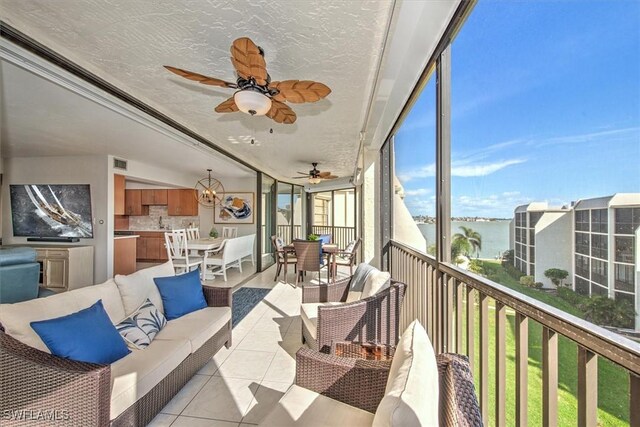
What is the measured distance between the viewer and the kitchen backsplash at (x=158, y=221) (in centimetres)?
785

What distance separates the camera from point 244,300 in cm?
409

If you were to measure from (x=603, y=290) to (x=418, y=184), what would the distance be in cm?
202

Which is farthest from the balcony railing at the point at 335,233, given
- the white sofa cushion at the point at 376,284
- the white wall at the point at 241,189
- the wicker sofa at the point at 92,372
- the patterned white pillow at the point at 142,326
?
the wicker sofa at the point at 92,372

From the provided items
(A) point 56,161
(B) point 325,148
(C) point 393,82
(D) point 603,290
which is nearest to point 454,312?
(D) point 603,290

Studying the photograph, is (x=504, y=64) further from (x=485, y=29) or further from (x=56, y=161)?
(x=56, y=161)

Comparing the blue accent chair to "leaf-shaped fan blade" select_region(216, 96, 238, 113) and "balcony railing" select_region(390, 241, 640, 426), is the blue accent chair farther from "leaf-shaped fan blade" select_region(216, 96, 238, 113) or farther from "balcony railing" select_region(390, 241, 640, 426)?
"balcony railing" select_region(390, 241, 640, 426)

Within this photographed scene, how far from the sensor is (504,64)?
1.18 meters

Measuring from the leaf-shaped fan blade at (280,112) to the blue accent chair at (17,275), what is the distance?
120 inches

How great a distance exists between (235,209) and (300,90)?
19.3 feet

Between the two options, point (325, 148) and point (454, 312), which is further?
point (325, 148)

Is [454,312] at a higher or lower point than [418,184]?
lower

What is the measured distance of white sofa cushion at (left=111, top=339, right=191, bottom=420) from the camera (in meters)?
1.35

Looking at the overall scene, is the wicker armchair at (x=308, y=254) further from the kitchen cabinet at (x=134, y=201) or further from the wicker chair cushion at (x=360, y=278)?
the kitchen cabinet at (x=134, y=201)

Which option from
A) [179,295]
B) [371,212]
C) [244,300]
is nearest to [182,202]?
[244,300]
